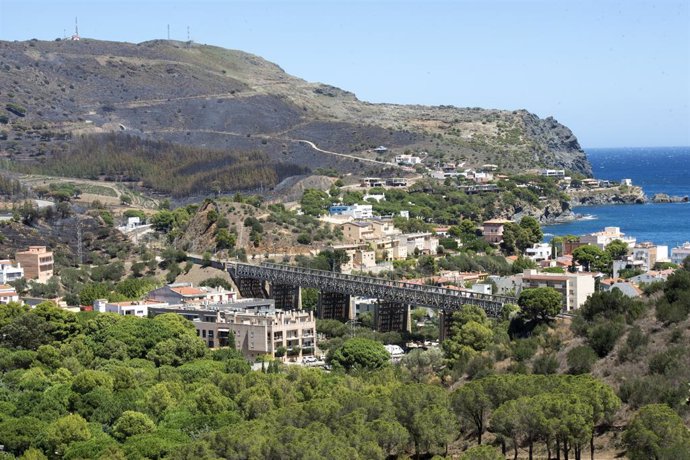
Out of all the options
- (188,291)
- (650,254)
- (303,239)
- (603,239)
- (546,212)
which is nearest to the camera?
(188,291)

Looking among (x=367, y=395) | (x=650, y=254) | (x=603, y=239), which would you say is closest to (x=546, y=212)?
(x=603, y=239)

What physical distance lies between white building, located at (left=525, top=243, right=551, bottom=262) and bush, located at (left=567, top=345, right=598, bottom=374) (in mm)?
42540

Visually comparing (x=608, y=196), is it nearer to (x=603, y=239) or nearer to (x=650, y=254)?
(x=603, y=239)

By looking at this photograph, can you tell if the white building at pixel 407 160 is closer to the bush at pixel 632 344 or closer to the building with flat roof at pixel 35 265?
the building with flat roof at pixel 35 265

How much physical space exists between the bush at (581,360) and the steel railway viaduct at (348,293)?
12514 millimetres

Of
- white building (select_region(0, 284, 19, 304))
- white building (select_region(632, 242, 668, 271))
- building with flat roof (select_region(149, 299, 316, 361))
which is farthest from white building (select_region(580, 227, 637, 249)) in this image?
white building (select_region(0, 284, 19, 304))

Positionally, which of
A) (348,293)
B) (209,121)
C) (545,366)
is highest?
(209,121)

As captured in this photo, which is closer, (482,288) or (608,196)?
(482,288)

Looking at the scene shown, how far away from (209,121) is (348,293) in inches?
4637

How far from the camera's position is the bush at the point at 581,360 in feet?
132

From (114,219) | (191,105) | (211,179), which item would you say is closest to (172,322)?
(114,219)

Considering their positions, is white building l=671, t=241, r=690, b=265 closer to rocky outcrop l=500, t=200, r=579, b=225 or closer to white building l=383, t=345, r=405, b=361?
white building l=383, t=345, r=405, b=361

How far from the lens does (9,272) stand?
72500mm

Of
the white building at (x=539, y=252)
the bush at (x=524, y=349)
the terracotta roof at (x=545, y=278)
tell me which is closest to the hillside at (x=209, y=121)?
the white building at (x=539, y=252)
